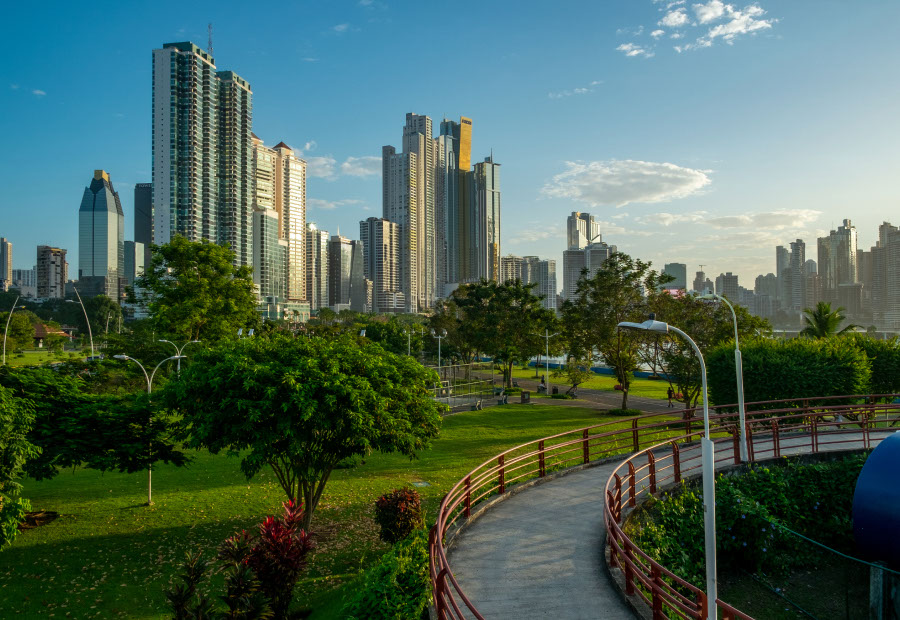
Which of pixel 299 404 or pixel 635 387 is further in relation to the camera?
pixel 635 387

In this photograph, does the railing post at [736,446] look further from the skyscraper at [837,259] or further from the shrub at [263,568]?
the skyscraper at [837,259]

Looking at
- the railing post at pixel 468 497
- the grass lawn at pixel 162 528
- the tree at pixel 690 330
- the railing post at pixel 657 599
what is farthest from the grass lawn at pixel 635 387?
the railing post at pixel 657 599

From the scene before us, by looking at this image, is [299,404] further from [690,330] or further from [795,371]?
[690,330]

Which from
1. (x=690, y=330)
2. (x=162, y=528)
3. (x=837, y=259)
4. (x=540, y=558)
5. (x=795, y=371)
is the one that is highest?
(x=837, y=259)

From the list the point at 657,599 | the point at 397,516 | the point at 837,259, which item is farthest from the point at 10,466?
the point at 837,259

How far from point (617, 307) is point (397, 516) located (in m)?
30.8

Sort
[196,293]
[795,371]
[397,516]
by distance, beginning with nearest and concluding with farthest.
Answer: [397,516] → [795,371] → [196,293]

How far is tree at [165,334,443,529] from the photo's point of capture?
14805mm

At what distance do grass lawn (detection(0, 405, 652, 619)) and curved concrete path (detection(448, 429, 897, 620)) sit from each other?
322 cm

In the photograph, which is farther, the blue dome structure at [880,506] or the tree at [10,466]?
the tree at [10,466]

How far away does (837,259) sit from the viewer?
554 ft

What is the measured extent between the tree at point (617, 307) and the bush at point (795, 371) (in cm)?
1272

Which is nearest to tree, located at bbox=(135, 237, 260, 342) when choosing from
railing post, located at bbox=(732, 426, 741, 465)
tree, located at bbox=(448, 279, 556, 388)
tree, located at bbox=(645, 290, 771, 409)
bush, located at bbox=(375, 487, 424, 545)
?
tree, located at bbox=(448, 279, 556, 388)

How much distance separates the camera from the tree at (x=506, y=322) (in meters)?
59.0
